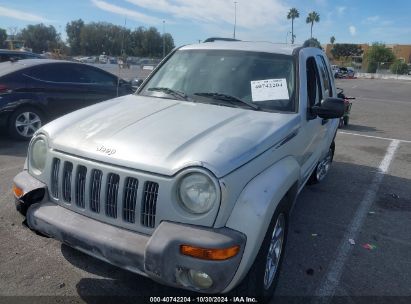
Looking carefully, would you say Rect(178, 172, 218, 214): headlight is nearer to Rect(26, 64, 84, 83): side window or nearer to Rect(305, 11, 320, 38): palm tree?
Rect(26, 64, 84, 83): side window

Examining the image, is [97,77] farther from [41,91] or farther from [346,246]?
[346,246]

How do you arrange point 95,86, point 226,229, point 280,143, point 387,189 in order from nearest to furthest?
point 226,229
point 280,143
point 387,189
point 95,86

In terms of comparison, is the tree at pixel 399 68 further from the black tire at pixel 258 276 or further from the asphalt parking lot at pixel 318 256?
the black tire at pixel 258 276

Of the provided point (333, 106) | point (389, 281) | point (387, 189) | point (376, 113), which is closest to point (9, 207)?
point (333, 106)

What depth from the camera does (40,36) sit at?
286 feet

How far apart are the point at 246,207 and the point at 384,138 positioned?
8.91 m

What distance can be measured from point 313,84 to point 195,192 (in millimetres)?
2472

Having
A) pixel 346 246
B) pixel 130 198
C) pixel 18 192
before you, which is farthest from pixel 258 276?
pixel 18 192

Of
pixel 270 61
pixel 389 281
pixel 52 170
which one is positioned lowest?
pixel 389 281

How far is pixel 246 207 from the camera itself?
8.22ft

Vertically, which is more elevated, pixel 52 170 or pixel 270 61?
pixel 270 61

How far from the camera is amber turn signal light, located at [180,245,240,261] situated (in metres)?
2.34

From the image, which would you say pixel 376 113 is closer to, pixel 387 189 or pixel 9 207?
pixel 387 189

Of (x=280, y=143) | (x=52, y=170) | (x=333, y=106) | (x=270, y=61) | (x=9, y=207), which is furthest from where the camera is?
(x=9, y=207)
